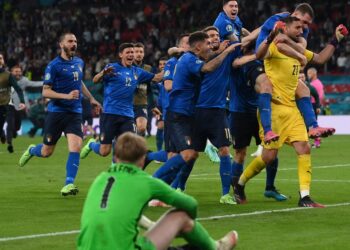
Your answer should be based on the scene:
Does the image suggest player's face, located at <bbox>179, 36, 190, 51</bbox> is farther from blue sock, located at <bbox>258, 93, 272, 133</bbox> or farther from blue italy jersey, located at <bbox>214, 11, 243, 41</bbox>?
blue sock, located at <bbox>258, 93, 272, 133</bbox>

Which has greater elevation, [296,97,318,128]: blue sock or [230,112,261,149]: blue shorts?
[296,97,318,128]: blue sock

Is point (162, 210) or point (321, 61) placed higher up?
point (321, 61)

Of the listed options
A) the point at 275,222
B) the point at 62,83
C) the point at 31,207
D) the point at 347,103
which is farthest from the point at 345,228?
the point at 347,103

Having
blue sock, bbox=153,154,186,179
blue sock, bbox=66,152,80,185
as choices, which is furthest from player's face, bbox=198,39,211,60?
blue sock, bbox=66,152,80,185

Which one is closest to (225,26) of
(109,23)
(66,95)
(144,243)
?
(66,95)

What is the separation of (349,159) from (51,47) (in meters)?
25.7

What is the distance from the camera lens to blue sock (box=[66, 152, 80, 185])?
1604 cm

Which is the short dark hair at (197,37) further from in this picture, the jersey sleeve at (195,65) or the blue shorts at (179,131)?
the blue shorts at (179,131)

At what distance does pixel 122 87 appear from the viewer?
58.5 ft

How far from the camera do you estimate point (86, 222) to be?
25.1 ft

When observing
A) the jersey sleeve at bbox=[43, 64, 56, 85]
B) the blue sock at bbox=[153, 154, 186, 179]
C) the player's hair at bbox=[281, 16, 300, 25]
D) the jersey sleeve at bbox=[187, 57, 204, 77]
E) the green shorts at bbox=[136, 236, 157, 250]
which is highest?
the player's hair at bbox=[281, 16, 300, 25]

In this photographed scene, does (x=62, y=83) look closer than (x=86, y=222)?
No

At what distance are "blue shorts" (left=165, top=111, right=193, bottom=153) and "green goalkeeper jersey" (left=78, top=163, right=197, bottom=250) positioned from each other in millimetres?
6171

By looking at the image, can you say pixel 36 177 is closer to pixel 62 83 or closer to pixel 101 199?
pixel 62 83
